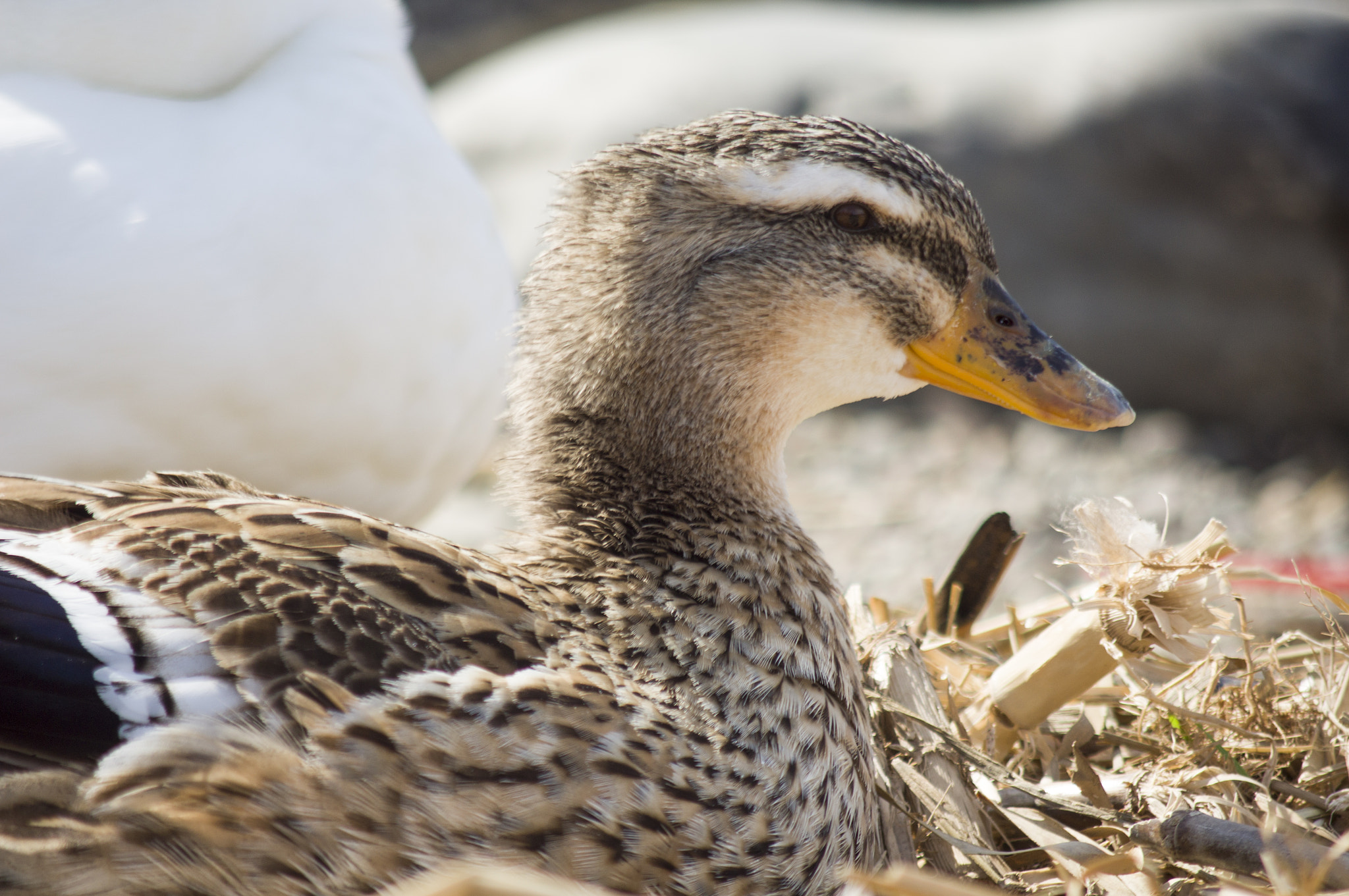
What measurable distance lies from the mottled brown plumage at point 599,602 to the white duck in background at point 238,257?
1.32 feet

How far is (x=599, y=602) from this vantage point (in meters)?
1.81

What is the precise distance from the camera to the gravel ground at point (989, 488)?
514cm

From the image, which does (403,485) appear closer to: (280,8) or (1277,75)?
(280,8)

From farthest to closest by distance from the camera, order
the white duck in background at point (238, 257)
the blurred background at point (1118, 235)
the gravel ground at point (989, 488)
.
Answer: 1. the blurred background at point (1118, 235)
2. the gravel ground at point (989, 488)
3. the white duck in background at point (238, 257)

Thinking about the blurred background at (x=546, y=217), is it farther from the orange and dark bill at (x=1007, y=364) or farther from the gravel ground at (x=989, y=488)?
the orange and dark bill at (x=1007, y=364)

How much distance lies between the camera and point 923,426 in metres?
6.07

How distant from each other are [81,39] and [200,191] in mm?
451

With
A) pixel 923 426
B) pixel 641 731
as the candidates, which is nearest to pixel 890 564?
pixel 923 426

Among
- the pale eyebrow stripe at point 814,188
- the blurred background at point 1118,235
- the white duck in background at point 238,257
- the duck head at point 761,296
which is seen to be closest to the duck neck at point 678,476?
the duck head at point 761,296

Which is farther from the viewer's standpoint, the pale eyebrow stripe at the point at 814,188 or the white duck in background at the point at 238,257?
the white duck in background at the point at 238,257

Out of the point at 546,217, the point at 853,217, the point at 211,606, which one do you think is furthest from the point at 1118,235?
the point at 211,606

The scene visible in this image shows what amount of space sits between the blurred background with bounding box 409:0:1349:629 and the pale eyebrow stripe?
11.4 ft

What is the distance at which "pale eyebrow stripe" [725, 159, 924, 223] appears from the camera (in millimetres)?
1927

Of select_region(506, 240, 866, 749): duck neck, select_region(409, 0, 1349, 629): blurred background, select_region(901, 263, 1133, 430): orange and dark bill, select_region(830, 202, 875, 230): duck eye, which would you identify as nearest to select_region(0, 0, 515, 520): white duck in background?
select_region(506, 240, 866, 749): duck neck
